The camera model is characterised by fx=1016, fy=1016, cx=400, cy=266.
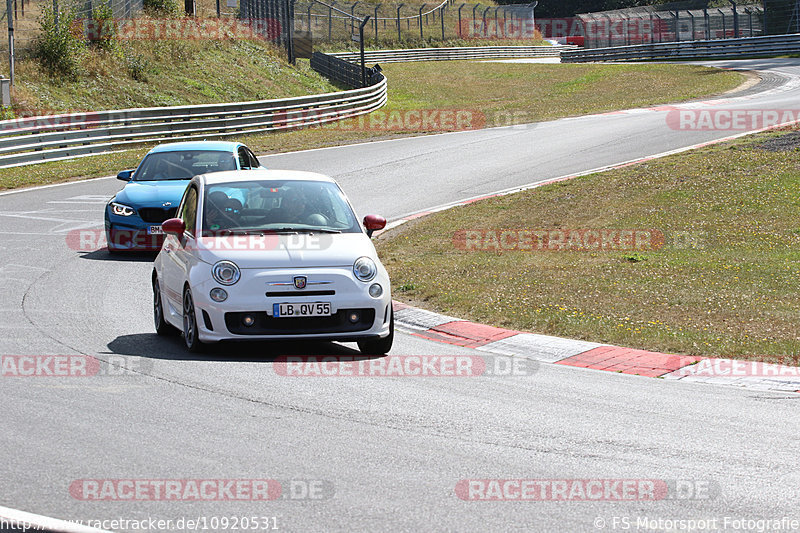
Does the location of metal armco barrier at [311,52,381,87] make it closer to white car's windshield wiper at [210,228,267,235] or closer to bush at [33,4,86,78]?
bush at [33,4,86,78]

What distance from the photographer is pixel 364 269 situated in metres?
9.13

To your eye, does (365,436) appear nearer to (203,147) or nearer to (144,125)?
(203,147)

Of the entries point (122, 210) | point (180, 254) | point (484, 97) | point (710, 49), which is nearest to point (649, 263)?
point (180, 254)

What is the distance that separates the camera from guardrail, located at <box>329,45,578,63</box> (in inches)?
2776

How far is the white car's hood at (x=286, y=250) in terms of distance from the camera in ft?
29.5

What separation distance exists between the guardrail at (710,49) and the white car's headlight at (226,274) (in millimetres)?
51504

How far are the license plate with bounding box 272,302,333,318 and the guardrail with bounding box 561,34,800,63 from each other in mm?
51296

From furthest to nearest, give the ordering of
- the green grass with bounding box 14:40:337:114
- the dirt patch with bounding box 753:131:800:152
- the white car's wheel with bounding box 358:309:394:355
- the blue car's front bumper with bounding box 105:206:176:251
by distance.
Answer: the green grass with bounding box 14:40:337:114
the dirt patch with bounding box 753:131:800:152
the blue car's front bumper with bounding box 105:206:176:251
the white car's wheel with bounding box 358:309:394:355

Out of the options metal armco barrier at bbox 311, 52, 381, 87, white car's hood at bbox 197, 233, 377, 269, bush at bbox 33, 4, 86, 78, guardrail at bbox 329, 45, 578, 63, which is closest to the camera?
white car's hood at bbox 197, 233, 377, 269

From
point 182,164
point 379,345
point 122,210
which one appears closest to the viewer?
point 379,345

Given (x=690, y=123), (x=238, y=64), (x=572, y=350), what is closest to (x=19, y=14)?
(x=238, y=64)

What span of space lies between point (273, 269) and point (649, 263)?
6864mm

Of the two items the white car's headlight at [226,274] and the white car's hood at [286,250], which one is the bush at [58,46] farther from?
the white car's headlight at [226,274]

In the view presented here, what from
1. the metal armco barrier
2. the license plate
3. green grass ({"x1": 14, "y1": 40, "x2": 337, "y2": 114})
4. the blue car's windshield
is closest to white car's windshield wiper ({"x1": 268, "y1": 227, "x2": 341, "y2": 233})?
the license plate
